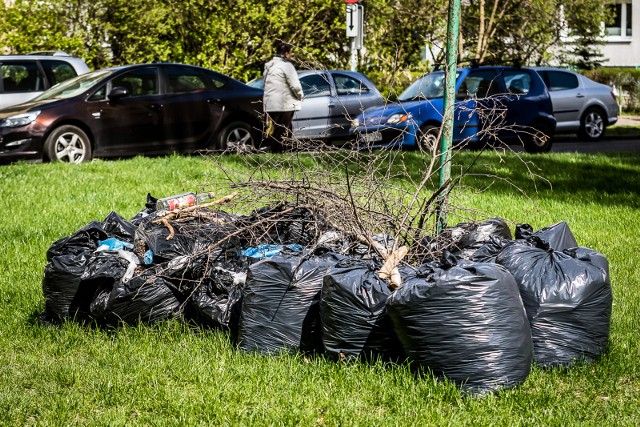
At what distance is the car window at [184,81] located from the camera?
49.6 ft

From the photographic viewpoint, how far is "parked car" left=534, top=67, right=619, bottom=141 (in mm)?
20312

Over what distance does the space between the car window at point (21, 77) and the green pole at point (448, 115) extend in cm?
1114

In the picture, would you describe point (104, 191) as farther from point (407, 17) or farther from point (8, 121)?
point (407, 17)

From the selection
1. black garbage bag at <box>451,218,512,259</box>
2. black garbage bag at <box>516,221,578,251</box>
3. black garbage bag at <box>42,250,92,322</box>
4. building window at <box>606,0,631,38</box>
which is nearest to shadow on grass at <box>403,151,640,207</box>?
black garbage bag at <box>451,218,512,259</box>

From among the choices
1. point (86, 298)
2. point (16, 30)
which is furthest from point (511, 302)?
point (16, 30)

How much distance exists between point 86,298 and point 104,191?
520cm

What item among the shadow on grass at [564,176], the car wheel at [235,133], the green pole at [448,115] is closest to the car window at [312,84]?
the car wheel at [235,133]

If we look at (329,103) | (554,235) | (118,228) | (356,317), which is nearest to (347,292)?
(356,317)

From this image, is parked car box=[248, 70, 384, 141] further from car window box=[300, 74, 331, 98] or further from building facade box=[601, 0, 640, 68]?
building facade box=[601, 0, 640, 68]

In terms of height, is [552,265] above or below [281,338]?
above

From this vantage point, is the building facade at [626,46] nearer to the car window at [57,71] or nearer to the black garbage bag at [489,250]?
the car window at [57,71]

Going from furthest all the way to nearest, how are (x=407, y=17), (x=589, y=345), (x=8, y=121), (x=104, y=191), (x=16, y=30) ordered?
1. (x=407, y=17)
2. (x=16, y=30)
3. (x=8, y=121)
4. (x=104, y=191)
5. (x=589, y=345)

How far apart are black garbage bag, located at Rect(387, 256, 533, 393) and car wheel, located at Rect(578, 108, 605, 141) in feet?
55.7

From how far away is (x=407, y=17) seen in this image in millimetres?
24953
